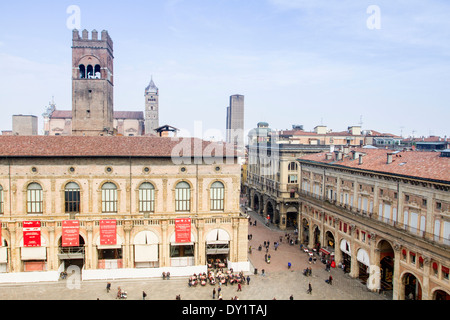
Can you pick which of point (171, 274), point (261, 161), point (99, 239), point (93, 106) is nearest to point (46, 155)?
point (99, 239)

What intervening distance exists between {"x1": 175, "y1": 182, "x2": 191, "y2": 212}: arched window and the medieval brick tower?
27.5m

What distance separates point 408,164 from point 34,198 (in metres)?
40.8

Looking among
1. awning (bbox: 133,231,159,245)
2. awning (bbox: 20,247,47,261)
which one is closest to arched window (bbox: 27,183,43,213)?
awning (bbox: 20,247,47,261)

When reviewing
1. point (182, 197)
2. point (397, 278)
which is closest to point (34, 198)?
point (182, 197)

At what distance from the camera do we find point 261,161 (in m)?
76.2

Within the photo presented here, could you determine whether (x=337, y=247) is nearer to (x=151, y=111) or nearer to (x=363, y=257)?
(x=363, y=257)

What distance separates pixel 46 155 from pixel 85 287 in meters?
15.0

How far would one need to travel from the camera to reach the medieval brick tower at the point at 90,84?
203 feet

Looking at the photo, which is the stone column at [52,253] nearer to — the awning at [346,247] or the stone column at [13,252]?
the stone column at [13,252]

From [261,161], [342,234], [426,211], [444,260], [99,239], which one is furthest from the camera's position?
[261,161]

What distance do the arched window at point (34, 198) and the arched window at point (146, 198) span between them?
11.2 meters

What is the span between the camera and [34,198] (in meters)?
39.1
